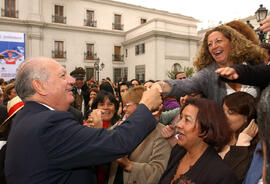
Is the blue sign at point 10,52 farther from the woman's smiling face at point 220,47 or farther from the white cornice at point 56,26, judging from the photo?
the woman's smiling face at point 220,47

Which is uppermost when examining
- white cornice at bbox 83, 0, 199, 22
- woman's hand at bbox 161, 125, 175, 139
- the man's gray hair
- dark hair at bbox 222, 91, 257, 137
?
white cornice at bbox 83, 0, 199, 22

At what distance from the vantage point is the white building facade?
71.9 feet

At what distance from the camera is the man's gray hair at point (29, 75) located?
5.30ft

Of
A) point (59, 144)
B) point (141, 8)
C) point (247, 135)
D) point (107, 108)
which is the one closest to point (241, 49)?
point (247, 135)

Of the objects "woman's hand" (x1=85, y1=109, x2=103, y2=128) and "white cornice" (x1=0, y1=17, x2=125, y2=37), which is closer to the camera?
"woman's hand" (x1=85, y1=109, x2=103, y2=128)

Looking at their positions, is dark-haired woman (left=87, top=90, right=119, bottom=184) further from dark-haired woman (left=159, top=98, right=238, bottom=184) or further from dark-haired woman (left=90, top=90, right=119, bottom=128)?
dark-haired woman (left=159, top=98, right=238, bottom=184)

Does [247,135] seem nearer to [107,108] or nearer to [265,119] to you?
[265,119]

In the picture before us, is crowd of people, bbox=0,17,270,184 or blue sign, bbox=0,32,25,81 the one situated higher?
blue sign, bbox=0,32,25,81

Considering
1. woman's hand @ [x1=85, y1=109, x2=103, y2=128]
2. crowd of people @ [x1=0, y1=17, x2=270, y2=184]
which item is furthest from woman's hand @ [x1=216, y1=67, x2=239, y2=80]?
woman's hand @ [x1=85, y1=109, x2=103, y2=128]

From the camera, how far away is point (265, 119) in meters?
0.86

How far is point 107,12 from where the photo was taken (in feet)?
89.6

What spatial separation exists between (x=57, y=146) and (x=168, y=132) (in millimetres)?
1225

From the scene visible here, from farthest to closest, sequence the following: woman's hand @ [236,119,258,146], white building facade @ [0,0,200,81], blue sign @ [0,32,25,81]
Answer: white building facade @ [0,0,200,81]
blue sign @ [0,32,25,81]
woman's hand @ [236,119,258,146]

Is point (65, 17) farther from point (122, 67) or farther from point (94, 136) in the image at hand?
point (94, 136)
